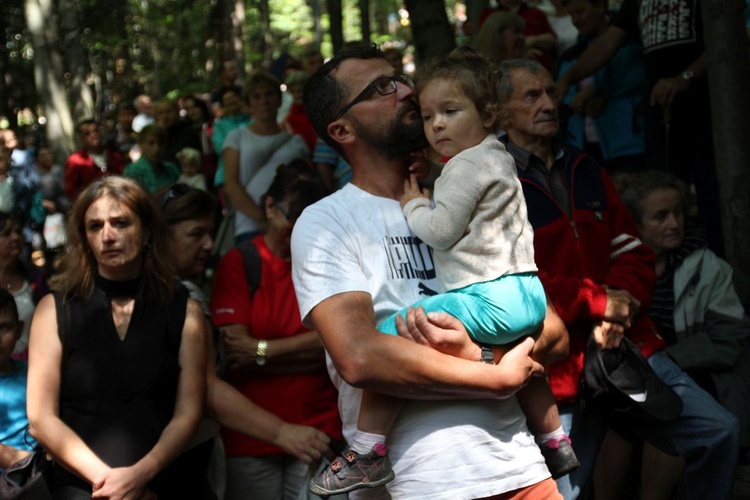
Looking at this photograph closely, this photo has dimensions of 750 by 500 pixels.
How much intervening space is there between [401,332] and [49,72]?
1654cm

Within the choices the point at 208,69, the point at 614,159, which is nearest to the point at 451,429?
the point at 614,159

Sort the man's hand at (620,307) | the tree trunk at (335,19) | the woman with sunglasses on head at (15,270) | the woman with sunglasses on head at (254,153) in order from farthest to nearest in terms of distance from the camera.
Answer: the tree trunk at (335,19) → the woman with sunglasses on head at (254,153) → the woman with sunglasses on head at (15,270) → the man's hand at (620,307)

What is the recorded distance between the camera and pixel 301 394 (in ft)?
15.6

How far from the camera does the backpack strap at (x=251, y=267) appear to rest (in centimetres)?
485

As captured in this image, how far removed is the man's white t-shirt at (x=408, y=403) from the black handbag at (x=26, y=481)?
136cm

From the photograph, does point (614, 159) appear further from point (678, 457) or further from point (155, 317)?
point (155, 317)

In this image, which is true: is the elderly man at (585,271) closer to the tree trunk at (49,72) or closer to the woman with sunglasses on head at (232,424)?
the woman with sunglasses on head at (232,424)

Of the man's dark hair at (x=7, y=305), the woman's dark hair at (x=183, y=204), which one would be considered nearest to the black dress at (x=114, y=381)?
the man's dark hair at (x=7, y=305)

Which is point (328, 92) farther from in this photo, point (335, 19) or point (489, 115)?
point (335, 19)

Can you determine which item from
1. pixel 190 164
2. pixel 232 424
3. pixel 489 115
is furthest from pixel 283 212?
pixel 190 164

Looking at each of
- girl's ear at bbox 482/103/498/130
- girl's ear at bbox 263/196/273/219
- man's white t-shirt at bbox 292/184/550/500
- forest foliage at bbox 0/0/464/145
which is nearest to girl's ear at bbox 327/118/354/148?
man's white t-shirt at bbox 292/184/550/500

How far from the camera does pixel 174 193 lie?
5254 mm

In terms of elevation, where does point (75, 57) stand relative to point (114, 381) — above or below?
above

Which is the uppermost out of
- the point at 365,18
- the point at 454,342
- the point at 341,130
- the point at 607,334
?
the point at 365,18
